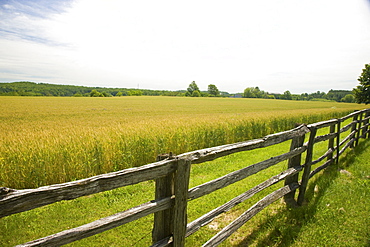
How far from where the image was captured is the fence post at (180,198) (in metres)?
2.14

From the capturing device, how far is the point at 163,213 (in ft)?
7.30

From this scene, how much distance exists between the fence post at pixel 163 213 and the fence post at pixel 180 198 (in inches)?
2.9

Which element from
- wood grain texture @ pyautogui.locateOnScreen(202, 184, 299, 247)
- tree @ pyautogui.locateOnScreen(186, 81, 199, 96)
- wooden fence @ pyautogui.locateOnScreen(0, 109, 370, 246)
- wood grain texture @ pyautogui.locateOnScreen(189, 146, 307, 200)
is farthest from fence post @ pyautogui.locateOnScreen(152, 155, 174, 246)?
tree @ pyautogui.locateOnScreen(186, 81, 199, 96)

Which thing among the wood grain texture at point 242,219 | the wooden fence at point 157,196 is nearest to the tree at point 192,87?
the wood grain texture at point 242,219

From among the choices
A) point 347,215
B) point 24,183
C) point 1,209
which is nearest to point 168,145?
point 24,183

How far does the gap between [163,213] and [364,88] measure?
63327mm

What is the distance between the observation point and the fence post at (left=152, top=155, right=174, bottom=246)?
216 centimetres

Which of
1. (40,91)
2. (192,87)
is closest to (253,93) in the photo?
(192,87)

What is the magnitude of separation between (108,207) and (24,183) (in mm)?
2438

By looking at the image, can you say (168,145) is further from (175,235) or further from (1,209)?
(1,209)

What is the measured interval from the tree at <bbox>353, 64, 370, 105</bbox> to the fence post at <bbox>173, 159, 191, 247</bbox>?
61.8 meters

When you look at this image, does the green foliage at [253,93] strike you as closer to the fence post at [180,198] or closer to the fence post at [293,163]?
the fence post at [293,163]

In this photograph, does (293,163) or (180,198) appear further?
(293,163)

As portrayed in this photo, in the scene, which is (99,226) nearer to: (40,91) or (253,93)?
(40,91)
